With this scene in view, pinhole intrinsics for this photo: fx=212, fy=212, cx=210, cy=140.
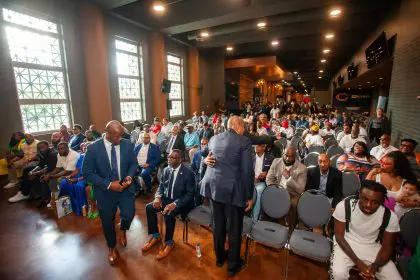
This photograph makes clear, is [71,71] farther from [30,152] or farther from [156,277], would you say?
[156,277]

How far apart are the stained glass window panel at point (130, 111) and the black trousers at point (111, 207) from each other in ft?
26.4

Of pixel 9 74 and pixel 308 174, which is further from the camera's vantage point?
pixel 9 74

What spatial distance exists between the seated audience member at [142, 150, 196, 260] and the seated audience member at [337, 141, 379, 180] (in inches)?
101

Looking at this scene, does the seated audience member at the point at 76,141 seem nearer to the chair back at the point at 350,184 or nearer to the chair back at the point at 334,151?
the chair back at the point at 350,184

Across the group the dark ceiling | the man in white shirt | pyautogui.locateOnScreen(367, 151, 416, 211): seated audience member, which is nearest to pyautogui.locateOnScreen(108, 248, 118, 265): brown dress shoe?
pyautogui.locateOnScreen(367, 151, 416, 211): seated audience member

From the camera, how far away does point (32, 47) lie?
664 cm

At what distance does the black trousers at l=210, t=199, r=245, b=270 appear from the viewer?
2357 mm

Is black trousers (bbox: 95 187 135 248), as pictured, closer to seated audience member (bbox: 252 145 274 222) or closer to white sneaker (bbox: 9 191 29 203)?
seated audience member (bbox: 252 145 274 222)

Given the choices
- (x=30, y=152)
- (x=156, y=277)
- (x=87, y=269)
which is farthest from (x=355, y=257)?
(x=30, y=152)

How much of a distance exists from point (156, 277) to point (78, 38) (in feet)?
27.6

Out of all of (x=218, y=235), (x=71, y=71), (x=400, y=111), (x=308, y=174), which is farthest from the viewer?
(x=71, y=71)

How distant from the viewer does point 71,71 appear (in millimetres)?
7578

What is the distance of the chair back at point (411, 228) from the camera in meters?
2.08

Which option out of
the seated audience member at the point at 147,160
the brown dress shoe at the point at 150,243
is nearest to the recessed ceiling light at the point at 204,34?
the seated audience member at the point at 147,160
